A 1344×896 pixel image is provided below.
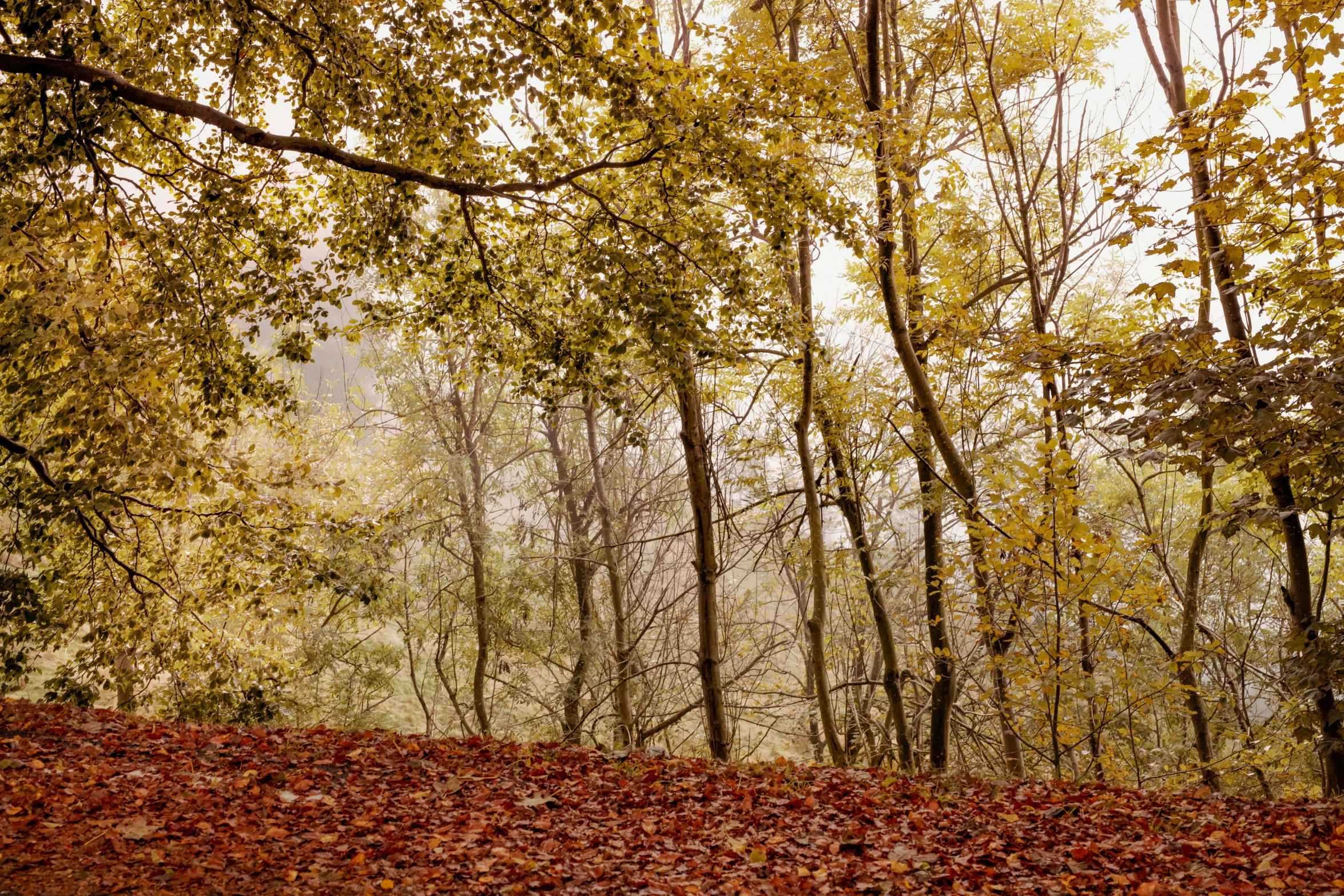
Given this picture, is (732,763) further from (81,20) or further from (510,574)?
(510,574)

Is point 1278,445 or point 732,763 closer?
point 1278,445

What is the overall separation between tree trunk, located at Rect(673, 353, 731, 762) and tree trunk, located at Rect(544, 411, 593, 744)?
15.3ft

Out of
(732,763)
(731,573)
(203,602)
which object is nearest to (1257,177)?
(732,763)

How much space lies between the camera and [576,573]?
14914 millimetres

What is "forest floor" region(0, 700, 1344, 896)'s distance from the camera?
11.5 feet

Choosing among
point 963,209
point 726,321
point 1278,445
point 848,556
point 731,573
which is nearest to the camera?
point 1278,445

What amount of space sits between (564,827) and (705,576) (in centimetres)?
348

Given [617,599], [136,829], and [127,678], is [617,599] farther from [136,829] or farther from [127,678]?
[136,829]

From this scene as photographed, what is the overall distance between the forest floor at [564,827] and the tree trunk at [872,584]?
2464 mm

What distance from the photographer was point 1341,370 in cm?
391

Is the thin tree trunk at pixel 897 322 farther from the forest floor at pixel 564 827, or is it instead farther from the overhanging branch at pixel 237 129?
the overhanging branch at pixel 237 129

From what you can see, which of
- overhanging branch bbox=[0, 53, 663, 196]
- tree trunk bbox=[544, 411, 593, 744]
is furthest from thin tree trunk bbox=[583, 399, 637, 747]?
overhanging branch bbox=[0, 53, 663, 196]

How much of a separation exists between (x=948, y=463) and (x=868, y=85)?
3.16 m

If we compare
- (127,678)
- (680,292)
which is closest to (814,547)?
(680,292)
